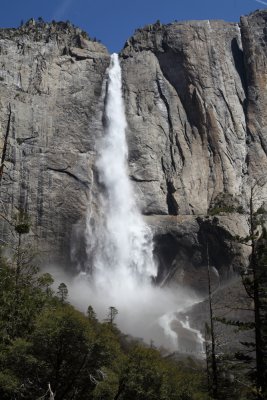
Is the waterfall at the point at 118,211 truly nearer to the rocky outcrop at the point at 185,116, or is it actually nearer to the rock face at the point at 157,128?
the rock face at the point at 157,128

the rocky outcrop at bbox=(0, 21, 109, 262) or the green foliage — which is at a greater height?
the rocky outcrop at bbox=(0, 21, 109, 262)

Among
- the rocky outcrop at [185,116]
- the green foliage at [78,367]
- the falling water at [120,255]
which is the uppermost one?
the rocky outcrop at [185,116]

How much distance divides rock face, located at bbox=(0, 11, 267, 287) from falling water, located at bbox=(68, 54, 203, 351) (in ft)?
5.18

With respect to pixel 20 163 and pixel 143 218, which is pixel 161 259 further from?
pixel 20 163

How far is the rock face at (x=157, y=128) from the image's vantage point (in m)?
77.7

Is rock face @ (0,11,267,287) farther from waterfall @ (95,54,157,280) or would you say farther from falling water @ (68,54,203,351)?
falling water @ (68,54,203,351)

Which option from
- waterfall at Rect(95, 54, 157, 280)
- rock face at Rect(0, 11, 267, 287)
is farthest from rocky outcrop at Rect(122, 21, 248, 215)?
waterfall at Rect(95, 54, 157, 280)

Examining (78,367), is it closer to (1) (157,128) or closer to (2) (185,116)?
(1) (157,128)

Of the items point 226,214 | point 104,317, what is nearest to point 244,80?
point 226,214

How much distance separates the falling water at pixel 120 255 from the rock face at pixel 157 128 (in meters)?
1.58

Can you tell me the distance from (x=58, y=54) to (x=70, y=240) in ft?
109

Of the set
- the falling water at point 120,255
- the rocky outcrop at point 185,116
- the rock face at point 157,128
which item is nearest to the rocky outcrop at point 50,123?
the rock face at point 157,128

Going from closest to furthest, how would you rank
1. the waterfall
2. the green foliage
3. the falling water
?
the green foliage
the falling water
the waterfall

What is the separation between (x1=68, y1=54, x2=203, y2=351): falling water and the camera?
72500 millimetres
